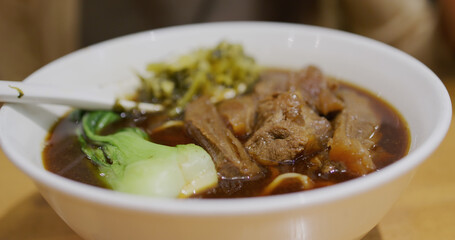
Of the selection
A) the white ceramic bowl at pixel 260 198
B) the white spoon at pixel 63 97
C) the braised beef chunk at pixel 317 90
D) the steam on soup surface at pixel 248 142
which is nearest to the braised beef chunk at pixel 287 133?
the steam on soup surface at pixel 248 142

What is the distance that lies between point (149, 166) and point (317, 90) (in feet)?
2.81

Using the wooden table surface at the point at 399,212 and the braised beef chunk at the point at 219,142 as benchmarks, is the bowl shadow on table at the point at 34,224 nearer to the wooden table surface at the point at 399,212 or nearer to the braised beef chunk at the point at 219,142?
the wooden table surface at the point at 399,212

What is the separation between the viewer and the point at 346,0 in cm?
318

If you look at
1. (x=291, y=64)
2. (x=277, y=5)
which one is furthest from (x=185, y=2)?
(x=291, y=64)

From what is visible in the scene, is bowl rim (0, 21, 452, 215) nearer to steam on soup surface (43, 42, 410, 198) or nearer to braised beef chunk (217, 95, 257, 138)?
steam on soup surface (43, 42, 410, 198)

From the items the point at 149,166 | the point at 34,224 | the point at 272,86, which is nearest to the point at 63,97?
the point at 34,224

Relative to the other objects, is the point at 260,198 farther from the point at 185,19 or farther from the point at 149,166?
the point at 185,19

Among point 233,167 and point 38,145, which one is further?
point 38,145

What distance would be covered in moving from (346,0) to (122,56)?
1.89m

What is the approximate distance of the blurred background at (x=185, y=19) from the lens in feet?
10.2

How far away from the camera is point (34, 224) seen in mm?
1557

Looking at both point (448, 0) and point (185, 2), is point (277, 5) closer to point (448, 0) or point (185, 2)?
point (185, 2)

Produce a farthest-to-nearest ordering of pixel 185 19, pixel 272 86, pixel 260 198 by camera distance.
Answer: pixel 185 19
pixel 272 86
pixel 260 198

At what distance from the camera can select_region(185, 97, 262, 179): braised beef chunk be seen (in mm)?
1356
